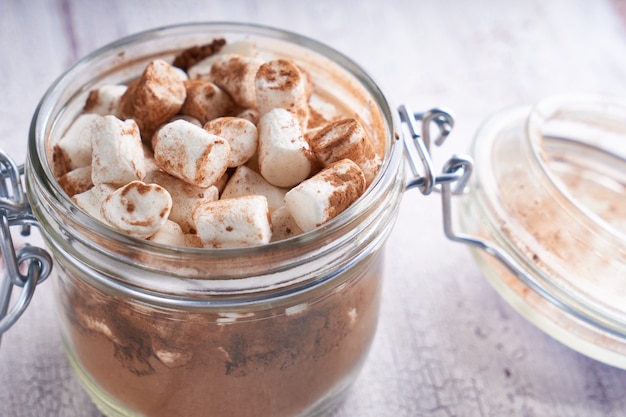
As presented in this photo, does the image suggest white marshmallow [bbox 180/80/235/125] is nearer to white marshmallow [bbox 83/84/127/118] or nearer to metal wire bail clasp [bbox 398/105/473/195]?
white marshmallow [bbox 83/84/127/118]

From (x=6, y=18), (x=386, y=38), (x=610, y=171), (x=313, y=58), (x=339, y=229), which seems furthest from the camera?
(x=386, y=38)

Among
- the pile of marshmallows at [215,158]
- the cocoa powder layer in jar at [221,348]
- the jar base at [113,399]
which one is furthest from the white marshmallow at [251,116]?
the jar base at [113,399]

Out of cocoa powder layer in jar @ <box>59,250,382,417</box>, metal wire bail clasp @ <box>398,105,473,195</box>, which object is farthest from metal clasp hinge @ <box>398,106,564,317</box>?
cocoa powder layer in jar @ <box>59,250,382,417</box>

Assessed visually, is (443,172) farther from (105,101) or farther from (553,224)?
(105,101)

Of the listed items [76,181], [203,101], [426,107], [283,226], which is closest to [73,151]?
[76,181]

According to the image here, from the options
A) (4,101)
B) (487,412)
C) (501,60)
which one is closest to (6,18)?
(4,101)

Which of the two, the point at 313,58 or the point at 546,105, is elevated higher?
the point at 313,58

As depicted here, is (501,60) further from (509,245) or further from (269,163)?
(269,163)
